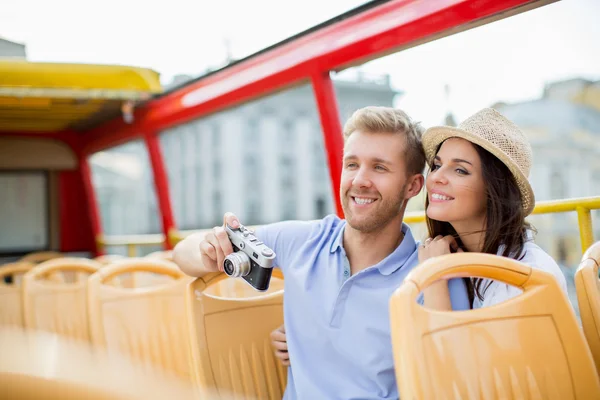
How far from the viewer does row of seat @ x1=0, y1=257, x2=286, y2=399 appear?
1.74 m

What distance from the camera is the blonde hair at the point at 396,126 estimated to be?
6.07ft

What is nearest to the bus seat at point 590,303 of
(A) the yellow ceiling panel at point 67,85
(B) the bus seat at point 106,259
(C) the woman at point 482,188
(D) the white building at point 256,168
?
(C) the woman at point 482,188

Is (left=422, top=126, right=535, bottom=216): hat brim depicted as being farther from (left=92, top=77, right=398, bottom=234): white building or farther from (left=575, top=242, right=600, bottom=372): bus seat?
(left=92, top=77, right=398, bottom=234): white building

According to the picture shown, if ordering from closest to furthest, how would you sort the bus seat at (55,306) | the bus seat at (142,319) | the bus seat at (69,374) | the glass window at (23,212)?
the bus seat at (69,374) → the bus seat at (142,319) → the bus seat at (55,306) → the glass window at (23,212)

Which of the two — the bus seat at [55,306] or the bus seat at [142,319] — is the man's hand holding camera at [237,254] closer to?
the bus seat at [142,319]

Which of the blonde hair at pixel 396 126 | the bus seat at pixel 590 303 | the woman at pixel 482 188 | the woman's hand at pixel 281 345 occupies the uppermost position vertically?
the blonde hair at pixel 396 126

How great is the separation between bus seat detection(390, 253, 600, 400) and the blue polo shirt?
22cm

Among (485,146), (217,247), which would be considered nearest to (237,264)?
(217,247)

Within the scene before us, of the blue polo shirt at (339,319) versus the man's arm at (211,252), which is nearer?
the blue polo shirt at (339,319)

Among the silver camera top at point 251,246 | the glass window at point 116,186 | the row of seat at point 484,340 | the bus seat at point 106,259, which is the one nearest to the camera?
the row of seat at point 484,340

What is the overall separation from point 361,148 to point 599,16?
221 cm

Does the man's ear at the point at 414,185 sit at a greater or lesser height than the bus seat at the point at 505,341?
greater

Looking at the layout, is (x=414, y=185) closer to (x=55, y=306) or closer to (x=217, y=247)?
(x=217, y=247)

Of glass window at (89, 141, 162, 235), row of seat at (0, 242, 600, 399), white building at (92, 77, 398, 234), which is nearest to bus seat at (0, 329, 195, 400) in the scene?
row of seat at (0, 242, 600, 399)
